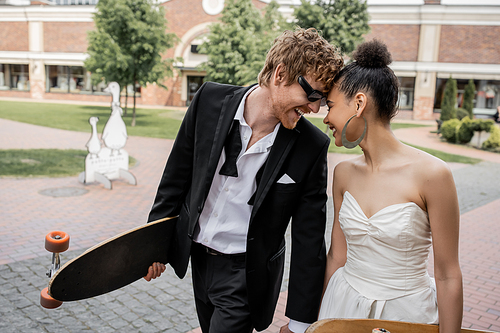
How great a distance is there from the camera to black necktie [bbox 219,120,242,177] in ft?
6.71

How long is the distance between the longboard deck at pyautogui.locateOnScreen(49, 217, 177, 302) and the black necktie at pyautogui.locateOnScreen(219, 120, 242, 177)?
0.48 meters

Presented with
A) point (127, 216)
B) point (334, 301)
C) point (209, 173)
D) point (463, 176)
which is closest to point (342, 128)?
point (209, 173)

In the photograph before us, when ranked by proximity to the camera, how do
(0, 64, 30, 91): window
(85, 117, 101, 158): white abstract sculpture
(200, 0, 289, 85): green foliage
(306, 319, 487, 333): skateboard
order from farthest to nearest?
(0, 64, 30, 91): window
(200, 0, 289, 85): green foliage
(85, 117, 101, 158): white abstract sculpture
(306, 319, 487, 333): skateboard

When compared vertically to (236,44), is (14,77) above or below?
below

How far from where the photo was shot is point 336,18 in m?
15.4

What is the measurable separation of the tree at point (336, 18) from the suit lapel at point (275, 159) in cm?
1364

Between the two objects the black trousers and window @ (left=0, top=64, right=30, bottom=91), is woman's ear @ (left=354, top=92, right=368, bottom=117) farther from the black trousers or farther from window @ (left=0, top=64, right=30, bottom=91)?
window @ (left=0, top=64, right=30, bottom=91)

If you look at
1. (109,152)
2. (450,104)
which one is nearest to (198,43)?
(450,104)

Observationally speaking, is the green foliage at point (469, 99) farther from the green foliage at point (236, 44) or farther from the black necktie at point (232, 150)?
the black necktie at point (232, 150)

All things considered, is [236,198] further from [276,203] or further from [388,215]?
[388,215]

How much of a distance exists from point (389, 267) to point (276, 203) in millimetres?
584

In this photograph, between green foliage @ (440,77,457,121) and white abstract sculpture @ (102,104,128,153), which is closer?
white abstract sculpture @ (102,104,128,153)

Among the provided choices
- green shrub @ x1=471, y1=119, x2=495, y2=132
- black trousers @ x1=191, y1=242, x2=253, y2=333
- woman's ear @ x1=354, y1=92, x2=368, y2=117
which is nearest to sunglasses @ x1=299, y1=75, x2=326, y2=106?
woman's ear @ x1=354, y1=92, x2=368, y2=117

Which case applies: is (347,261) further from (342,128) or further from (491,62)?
(491,62)
